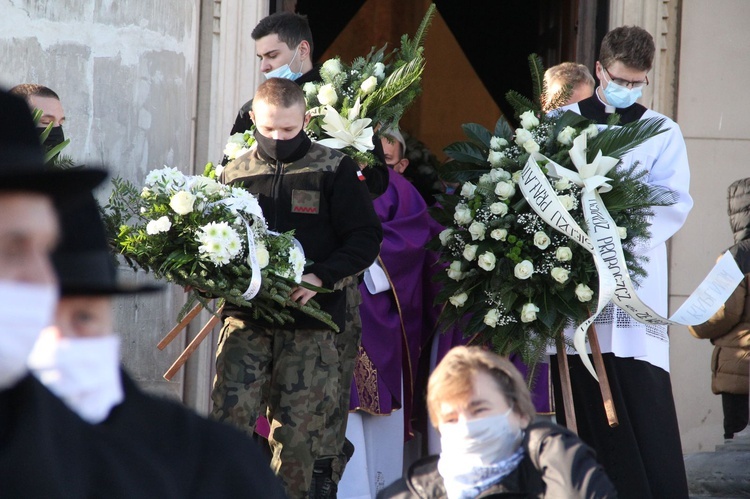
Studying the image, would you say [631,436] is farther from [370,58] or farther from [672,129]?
[370,58]

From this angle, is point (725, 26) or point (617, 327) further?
point (725, 26)

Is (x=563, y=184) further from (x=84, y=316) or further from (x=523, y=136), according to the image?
(x=84, y=316)

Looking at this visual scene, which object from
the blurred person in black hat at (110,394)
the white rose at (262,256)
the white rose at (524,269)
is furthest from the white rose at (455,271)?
the blurred person in black hat at (110,394)

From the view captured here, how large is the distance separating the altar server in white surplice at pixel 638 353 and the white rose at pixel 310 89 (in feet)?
3.86

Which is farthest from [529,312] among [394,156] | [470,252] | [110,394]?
[110,394]

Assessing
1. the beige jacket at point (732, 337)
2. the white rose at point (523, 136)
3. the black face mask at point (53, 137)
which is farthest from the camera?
the beige jacket at point (732, 337)

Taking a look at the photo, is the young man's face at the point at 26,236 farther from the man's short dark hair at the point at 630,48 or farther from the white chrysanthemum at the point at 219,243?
the man's short dark hair at the point at 630,48

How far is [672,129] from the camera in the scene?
6.25 metres

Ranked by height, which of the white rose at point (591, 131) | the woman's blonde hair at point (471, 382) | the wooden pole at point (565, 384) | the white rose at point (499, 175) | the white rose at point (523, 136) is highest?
the white rose at point (591, 131)

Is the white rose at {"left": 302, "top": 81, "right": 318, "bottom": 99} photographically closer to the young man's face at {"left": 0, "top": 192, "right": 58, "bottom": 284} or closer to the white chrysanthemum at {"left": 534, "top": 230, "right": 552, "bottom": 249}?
the white chrysanthemum at {"left": 534, "top": 230, "right": 552, "bottom": 249}

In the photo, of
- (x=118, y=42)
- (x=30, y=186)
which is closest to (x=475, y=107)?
(x=118, y=42)

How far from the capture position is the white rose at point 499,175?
5.96 m

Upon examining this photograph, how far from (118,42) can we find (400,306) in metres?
2.06

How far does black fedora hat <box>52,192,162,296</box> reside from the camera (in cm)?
173
